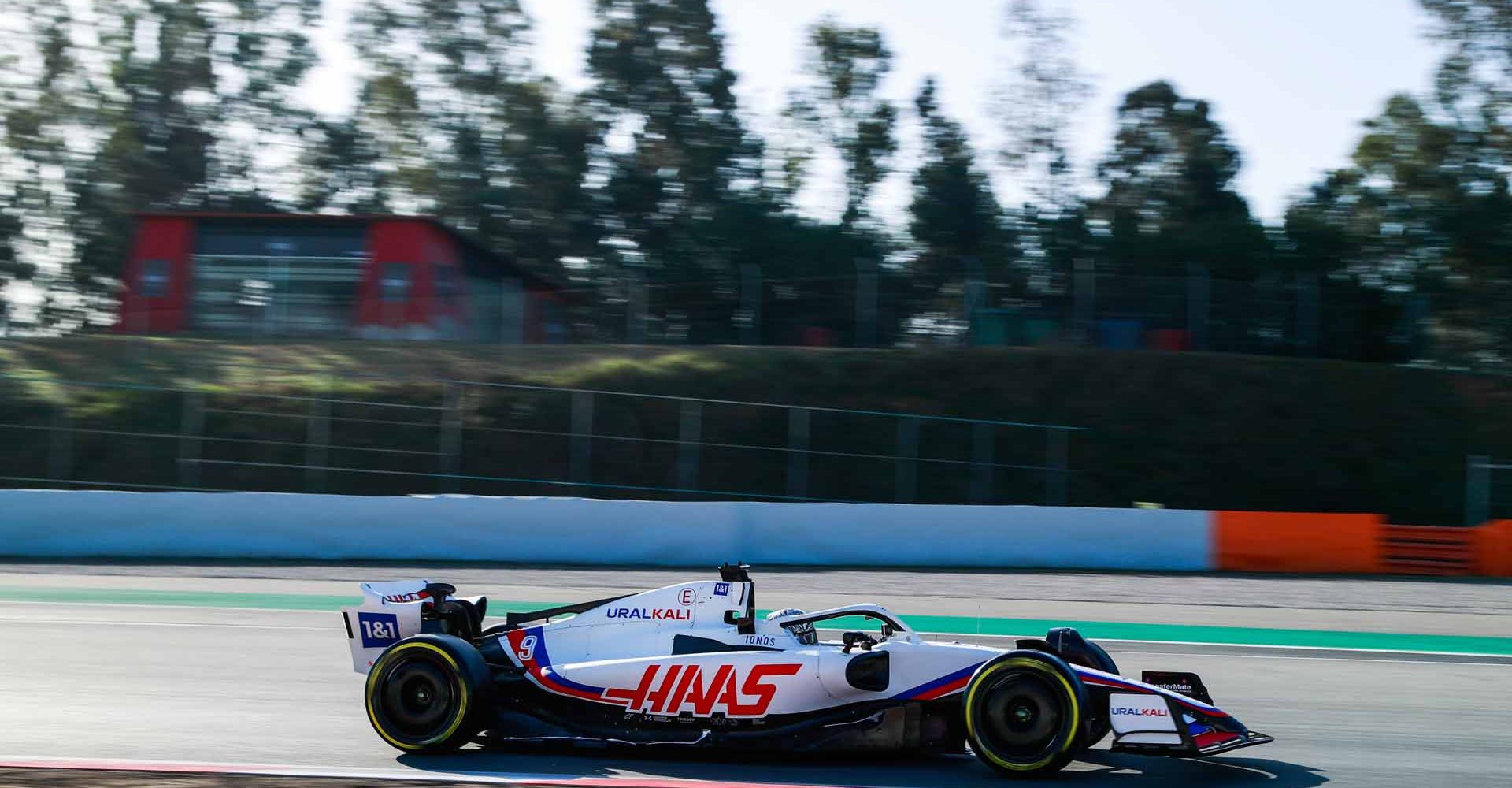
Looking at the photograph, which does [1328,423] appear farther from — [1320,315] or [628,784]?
[628,784]

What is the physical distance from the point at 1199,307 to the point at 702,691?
2109 centimetres

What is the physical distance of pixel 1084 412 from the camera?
25.4 m

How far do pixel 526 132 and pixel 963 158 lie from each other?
14742 mm

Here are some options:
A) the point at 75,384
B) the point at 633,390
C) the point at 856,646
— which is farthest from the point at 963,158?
the point at 856,646

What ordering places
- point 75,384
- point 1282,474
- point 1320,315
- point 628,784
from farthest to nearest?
1. point 1320,315
2. point 1282,474
3. point 75,384
4. point 628,784

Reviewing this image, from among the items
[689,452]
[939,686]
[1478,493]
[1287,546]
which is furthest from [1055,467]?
[939,686]

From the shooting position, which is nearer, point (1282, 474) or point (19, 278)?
point (1282, 474)

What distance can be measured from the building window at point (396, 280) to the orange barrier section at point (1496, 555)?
62.6ft

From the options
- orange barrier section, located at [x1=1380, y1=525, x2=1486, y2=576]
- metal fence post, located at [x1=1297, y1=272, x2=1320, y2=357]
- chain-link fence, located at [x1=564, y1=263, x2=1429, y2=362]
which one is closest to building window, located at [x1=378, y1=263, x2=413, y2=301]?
chain-link fence, located at [x1=564, y1=263, x2=1429, y2=362]

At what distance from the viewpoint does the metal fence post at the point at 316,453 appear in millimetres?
21016

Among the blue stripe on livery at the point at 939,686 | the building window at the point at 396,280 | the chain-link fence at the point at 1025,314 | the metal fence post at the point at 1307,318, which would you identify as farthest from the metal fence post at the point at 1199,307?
the blue stripe on livery at the point at 939,686

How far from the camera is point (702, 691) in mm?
6262

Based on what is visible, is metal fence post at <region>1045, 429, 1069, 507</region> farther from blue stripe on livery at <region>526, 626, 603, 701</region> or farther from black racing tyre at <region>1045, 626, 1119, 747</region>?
blue stripe on livery at <region>526, 626, 603, 701</region>

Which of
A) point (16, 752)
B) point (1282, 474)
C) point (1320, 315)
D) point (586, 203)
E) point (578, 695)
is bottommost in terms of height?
point (16, 752)
